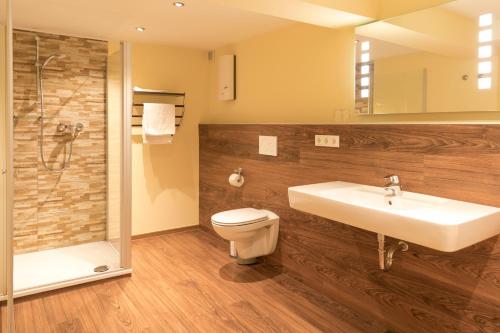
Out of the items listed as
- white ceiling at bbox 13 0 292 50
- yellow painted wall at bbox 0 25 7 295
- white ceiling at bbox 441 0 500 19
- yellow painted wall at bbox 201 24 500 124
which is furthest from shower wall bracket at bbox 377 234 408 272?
yellow painted wall at bbox 0 25 7 295

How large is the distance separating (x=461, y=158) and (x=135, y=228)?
3240mm

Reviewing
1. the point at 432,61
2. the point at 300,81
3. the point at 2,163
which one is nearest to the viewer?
the point at 432,61

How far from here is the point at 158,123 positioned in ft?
12.8

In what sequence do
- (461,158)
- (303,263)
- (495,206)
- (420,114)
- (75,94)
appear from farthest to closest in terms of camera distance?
1. (75,94)
2. (303,263)
3. (420,114)
4. (461,158)
5. (495,206)

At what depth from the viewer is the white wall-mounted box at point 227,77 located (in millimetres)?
3939

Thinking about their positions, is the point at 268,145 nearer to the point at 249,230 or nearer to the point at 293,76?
the point at 293,76

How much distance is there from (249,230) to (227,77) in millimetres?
1756

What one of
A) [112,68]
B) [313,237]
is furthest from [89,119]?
[313,237]

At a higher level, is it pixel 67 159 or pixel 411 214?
pixel 67 159

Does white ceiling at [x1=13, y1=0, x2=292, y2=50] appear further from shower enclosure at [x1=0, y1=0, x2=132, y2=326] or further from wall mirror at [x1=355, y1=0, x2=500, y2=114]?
wall mirror at [x1=355, y1=0, x2=500, y2=114]

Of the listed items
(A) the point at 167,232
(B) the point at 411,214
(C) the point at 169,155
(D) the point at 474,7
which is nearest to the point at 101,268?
(A) the point at 167,232

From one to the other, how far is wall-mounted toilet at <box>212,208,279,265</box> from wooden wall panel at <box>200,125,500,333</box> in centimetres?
9

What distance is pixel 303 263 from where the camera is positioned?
294cm

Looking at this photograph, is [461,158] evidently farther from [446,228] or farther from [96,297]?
[96,297]
